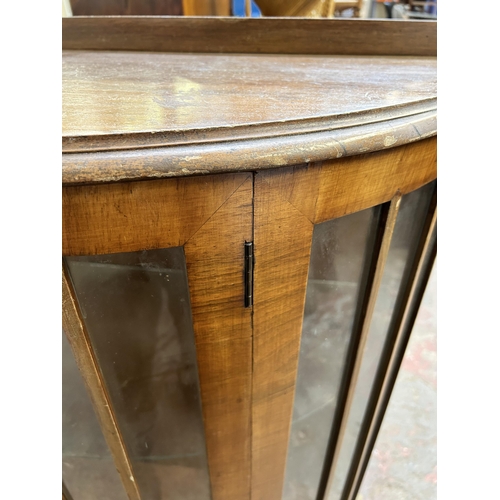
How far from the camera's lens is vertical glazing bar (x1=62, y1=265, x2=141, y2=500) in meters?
0.35

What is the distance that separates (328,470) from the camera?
0.68 m

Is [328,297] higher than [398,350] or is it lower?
higher

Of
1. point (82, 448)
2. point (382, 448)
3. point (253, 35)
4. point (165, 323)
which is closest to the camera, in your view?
point (165, 323)

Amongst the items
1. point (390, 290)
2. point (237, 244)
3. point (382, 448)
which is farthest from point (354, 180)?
point (382, 448)

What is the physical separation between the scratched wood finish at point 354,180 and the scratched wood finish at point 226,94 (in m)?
→ 0.03

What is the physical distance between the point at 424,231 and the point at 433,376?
41.4 inches

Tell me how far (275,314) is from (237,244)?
0.09 m

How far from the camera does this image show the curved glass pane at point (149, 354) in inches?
13.9

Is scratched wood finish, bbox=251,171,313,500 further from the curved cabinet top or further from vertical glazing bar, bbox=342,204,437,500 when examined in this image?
vertical glazing bar, bbox=342,204,437,500

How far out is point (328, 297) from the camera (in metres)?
0.46

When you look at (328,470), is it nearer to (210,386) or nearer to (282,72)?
(210,386)

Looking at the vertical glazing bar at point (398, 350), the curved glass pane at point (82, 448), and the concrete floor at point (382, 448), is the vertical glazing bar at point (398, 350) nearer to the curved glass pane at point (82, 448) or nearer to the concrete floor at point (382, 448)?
the concrete floor at point (382, 448)

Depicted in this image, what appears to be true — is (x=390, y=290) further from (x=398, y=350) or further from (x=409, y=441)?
(x=409, y=441)
